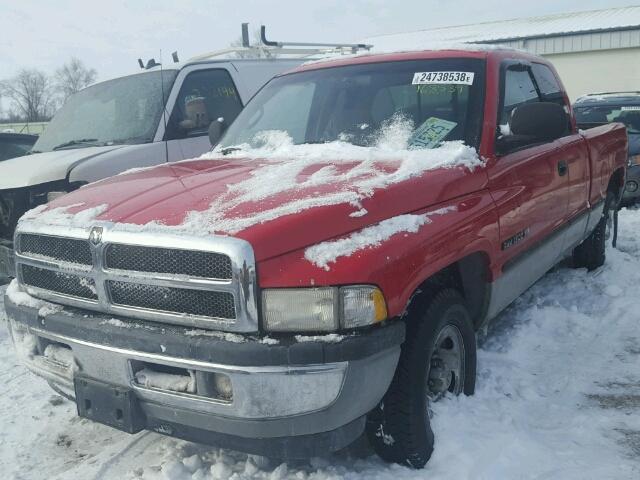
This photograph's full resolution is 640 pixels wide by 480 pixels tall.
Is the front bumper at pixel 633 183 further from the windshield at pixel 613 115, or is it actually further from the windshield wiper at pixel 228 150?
the windshield wiper at pixel 228 150

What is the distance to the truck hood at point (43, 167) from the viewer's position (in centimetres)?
507

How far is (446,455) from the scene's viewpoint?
113 inches

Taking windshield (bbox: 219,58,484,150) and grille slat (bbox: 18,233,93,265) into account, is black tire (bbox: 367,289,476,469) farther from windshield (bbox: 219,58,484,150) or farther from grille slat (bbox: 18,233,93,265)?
grille slat (bbox: 18,233,93,265)

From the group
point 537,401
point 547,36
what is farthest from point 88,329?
point 547,36

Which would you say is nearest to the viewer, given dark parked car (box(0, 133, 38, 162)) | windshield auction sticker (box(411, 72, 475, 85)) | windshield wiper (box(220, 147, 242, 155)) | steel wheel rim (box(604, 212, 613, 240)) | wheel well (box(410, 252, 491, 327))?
wheel well (box(410, 252, 491, 327))

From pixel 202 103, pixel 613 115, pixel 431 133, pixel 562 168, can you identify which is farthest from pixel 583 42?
pixel 431 133

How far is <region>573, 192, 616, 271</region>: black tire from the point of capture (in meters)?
5.86

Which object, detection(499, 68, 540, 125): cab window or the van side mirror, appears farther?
detection(499, 68, 540, 125): cab window

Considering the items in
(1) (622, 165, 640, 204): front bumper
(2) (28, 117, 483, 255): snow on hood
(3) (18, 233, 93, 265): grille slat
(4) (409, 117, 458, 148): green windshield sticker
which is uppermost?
(4) (409, 117, 458, 148): green windshield sticker

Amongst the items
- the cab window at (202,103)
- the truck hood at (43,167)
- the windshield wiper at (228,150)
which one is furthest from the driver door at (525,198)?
the truck hood at (43,167)

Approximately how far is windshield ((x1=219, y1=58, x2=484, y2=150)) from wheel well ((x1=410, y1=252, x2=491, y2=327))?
64 centimetres

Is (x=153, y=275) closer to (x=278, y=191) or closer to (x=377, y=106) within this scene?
(x=278, y=191)

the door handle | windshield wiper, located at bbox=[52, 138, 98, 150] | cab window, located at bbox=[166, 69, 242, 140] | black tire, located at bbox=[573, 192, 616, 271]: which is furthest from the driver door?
windshield wiper, located at bbox=[52, 138, 98, 150]

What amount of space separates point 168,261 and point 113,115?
13.9 ft
